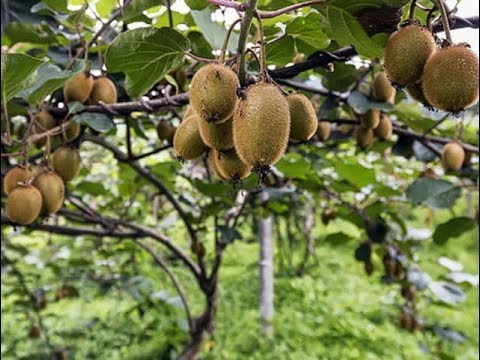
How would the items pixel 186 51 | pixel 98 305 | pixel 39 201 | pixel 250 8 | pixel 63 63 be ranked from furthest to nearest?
pixel 98 305 < pixel 63 63 < pixel 39 201 < pixel 186 51 < pixel 250 8

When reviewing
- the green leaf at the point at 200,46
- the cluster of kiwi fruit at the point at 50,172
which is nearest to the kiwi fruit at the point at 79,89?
the cluster of kiwi fruit at the point at 50,172

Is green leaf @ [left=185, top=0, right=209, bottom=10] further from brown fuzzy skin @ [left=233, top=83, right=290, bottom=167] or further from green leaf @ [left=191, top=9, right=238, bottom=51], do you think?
brown fuzzy skin @ [left=233, top=83, right=290, bottom=167]

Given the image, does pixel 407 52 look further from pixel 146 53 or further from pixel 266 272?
pixel 266 272

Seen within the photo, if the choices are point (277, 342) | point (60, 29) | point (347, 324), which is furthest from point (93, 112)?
point (347, 324)

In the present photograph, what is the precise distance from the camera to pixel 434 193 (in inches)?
52.7

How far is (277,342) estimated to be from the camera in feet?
10.7

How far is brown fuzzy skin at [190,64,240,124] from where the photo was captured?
0.49 metres

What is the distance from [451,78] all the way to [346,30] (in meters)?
0.11

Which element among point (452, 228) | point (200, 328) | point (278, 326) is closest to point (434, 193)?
point (452, 228)

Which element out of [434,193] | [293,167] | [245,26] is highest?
[245,26]

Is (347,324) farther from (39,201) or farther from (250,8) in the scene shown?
(250,8)

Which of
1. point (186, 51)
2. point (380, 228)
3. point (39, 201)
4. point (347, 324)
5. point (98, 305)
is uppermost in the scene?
point (186, 51)

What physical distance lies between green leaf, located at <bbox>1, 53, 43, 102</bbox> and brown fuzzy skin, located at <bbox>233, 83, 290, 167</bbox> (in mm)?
347

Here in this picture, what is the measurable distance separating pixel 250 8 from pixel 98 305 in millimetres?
3620
